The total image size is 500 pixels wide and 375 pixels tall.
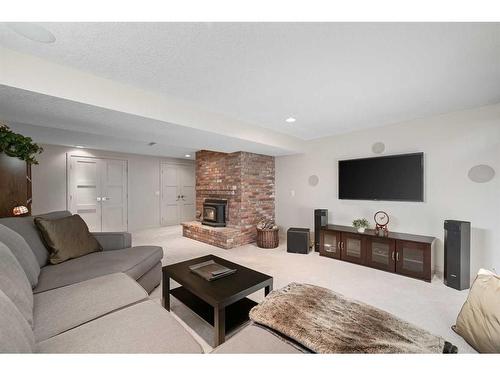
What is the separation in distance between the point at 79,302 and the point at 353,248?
3455 mm

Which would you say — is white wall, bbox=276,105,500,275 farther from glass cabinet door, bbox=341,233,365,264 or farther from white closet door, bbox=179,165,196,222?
white closet door, bbox=179,165,196,222

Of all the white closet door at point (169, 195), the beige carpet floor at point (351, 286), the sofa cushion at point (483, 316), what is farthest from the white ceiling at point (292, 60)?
the white closet door at point (169, 195)

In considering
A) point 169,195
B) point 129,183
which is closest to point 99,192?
point 129,183

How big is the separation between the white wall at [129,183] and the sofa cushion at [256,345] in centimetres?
611

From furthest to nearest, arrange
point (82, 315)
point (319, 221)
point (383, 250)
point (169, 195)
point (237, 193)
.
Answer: point (169, 195) < point (237, 193) < point (319, 221) < point (383, 250) < point (82, 315)

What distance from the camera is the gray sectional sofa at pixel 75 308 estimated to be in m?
0.93

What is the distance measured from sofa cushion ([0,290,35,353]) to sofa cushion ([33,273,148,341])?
0.29 m

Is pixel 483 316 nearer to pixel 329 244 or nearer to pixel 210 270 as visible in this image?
pixel 210 270

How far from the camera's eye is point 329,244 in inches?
142

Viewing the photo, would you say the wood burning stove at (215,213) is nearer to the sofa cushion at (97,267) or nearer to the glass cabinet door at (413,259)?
the sofa cushion at (97,267)

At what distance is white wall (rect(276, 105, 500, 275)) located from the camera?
2.56 m

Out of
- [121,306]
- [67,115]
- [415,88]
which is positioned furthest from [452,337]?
[67,115]

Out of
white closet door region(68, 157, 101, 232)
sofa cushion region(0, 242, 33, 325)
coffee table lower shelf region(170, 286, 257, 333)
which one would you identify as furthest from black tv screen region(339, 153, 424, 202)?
white closet door region(68, 157, 101, 232)
